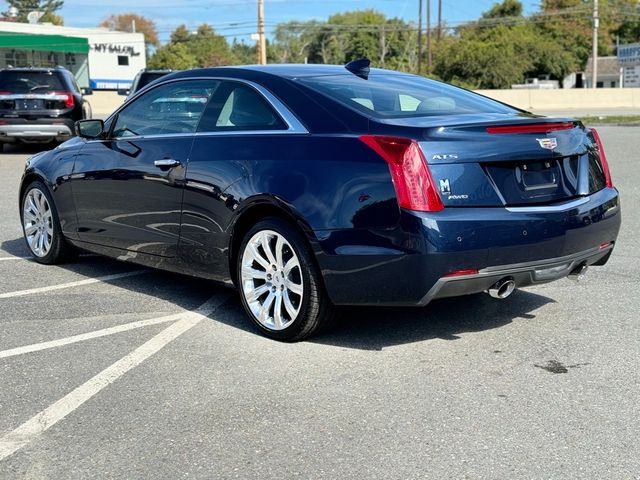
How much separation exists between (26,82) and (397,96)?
14.0 meters

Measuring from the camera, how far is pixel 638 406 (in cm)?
402

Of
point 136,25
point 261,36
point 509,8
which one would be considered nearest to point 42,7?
point 136,25

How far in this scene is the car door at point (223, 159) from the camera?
5172 mm

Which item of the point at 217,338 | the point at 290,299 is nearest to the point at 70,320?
the point at 217,338

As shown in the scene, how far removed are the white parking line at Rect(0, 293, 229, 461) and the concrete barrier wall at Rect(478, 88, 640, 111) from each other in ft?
150

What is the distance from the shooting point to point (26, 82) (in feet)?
57.8

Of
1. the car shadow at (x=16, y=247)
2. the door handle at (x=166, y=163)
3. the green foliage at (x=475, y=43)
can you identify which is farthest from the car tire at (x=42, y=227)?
the green foliage at (x=475, y=43)

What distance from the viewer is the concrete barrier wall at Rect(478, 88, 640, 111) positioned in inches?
1996

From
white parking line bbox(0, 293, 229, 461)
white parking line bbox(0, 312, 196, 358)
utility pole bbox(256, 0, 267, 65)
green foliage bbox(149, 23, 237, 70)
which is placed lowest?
white parking line bbox(0, 293, 229, 461)

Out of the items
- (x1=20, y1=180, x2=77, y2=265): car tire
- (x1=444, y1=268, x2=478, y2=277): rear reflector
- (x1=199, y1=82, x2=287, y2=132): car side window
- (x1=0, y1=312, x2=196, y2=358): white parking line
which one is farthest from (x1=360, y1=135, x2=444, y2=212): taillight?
(x1=20, y1=180, x2=77, y2=265): car tire

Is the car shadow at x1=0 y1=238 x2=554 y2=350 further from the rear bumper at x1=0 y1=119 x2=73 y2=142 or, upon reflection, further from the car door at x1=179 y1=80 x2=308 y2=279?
the rear bumper at x1=0 y1=119 x2=73 y2=142

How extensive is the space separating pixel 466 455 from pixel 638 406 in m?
1.02

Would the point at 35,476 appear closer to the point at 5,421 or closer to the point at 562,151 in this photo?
the point at 5,421

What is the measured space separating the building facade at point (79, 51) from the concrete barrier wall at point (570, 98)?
113ft
